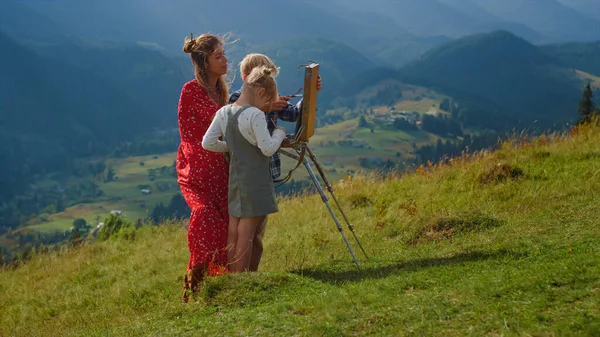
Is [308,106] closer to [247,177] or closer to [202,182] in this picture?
[247,177]

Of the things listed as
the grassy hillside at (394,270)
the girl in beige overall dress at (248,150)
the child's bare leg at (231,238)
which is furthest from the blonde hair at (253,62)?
the grassy hillside at (394,270)

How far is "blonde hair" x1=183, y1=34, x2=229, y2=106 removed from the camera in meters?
6.39

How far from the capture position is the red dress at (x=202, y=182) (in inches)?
251

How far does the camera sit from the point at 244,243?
5984 millimetres

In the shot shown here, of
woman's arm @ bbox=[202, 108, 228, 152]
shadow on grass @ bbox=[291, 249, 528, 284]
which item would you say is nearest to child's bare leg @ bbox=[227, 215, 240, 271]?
→ shadow on grass @ bbox=[291, 249, 528, 284]

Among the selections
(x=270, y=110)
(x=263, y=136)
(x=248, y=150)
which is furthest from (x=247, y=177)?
(x=270, y=110)

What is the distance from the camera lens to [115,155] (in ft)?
592

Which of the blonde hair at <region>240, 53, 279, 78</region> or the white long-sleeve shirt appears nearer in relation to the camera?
the white long-sleeve shirt

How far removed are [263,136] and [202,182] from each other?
136cm

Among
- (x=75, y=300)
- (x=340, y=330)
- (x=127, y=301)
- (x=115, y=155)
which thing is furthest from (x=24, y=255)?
(x=115, y=155)

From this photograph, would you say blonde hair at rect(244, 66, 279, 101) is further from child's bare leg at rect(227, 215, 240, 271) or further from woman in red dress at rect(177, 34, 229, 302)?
child's bare leg at rect(227, 215, 240, 271)

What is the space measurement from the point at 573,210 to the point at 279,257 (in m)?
3.64

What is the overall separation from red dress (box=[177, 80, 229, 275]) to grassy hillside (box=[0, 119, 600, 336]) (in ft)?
2.21

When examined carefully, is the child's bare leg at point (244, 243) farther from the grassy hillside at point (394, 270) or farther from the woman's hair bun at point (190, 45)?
the woman's hair bun at point (190, 45)
